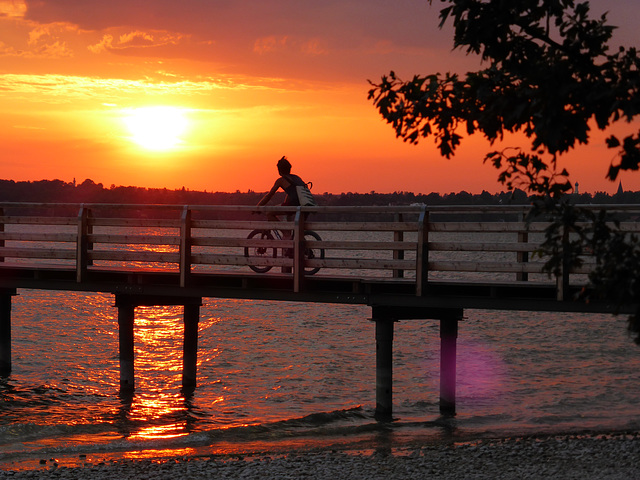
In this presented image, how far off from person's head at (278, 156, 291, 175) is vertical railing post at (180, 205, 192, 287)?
189cm

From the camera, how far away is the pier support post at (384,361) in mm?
15135

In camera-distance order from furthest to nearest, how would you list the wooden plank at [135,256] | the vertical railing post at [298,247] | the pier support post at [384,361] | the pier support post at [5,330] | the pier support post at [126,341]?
1. the pier support post at [5,330]
2. the pier support post at [126,341]
3. the wooden plank at [135,256]
4. the pier support post at [384,361]
5. the vertical railing post at [298,247]

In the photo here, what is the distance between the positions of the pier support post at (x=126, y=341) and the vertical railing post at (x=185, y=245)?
268cm

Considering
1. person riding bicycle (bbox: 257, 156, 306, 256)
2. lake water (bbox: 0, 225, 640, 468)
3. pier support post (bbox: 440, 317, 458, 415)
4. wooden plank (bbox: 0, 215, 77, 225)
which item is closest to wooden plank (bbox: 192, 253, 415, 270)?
person riding bicycle (bbox: 257, 156, 306, 256)

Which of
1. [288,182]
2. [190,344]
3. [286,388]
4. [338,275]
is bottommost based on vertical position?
[286,388]

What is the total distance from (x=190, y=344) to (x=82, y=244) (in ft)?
13.8

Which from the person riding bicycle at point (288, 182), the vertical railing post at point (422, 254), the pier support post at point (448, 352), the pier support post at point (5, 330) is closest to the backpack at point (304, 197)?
the person riding bicycle at point (288, 182)

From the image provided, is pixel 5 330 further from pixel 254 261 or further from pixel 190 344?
pixel 254 261

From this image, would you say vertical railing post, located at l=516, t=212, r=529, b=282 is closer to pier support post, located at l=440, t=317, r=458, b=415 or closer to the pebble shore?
pier support post, located at l=440, t=317, r=458, b=415

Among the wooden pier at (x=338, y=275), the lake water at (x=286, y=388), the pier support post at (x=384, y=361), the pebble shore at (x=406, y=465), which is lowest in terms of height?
the lake water at (x=286, y=388)

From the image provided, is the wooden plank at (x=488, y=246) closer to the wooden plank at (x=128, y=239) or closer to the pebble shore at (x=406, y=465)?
the pebble shore at (x=406, y=465)

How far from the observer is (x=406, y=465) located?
37.5 ft

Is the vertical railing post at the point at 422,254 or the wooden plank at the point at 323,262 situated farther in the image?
the wooden plank at the point at 323,262

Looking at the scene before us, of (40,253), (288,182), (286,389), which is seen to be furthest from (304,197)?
(286,389)
